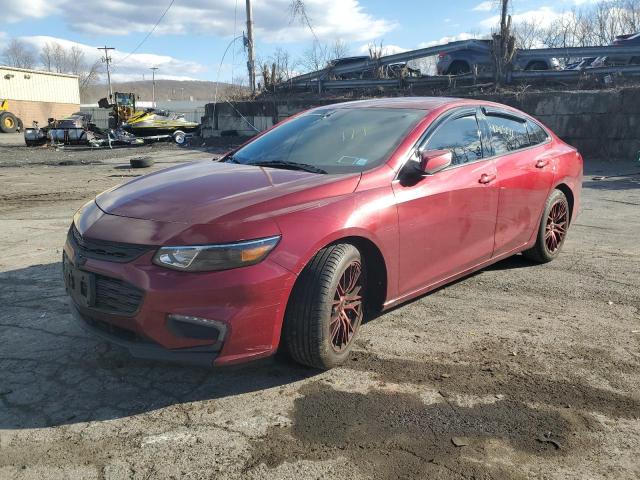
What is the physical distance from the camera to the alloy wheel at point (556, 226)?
5412mm

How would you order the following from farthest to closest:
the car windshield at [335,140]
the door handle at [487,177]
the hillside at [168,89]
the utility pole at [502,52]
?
the hillside at [168,89]
the utility pole at [502,52]
the door handle at [487,177]
the car windshield at [335,140]

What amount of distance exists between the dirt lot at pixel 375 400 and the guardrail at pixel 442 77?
47.0ft

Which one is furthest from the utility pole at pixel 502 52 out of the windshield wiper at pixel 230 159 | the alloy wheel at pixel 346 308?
the alloy wheel at pixel 346 308

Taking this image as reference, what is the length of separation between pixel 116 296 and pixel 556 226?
14.3ft

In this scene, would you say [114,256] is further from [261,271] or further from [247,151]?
[247,151]

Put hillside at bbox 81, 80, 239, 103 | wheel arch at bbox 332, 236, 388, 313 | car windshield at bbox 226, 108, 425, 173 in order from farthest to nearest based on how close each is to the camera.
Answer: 1. hillside at bbox 81, 80, 239, 103
2. car windshield at bbox 226, 108, 425, 173
3. wheel arch at bbox 332, 236, 388, 313

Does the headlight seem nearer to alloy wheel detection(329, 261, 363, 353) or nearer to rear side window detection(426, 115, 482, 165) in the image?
alloy wheel detection(329, 261, 363, 353)

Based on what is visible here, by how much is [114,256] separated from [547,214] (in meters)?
3.99

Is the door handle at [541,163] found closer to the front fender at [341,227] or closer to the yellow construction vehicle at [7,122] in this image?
the front fender at [341,227]

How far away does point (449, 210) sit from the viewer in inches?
156

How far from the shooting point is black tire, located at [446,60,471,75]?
19578mm

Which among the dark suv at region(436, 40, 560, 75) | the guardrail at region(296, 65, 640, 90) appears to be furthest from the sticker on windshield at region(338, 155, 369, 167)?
the dark suv at region(436, 40, 560, 75)

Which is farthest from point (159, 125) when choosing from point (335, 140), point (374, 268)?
point (374, 268)

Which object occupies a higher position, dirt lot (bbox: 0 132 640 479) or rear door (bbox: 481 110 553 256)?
rear door (bbox: 481 110 553 256)
